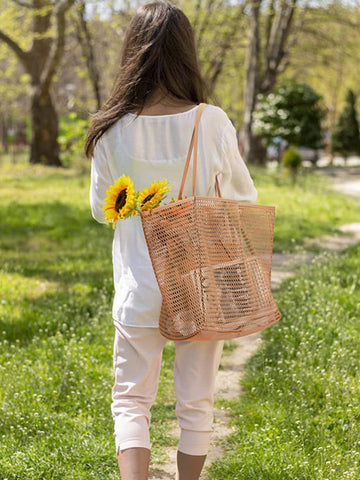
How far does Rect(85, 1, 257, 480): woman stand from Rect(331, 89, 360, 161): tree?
3079cm

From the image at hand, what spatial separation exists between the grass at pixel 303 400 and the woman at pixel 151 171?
844mm

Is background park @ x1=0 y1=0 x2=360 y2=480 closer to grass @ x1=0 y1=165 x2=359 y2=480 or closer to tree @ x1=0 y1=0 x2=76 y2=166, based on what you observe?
grass @ x1=0 y1=165 x2=359 y2=480

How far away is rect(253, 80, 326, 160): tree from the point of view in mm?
21688

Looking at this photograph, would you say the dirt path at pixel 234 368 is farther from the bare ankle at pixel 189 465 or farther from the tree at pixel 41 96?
the tree at pixel 41 96

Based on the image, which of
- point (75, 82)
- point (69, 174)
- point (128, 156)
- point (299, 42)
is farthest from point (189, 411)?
point (75, 82)

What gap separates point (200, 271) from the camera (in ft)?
7.64

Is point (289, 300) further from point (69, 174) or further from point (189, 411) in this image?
point (69, 174)

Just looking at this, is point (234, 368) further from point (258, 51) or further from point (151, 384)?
point (258, 51)

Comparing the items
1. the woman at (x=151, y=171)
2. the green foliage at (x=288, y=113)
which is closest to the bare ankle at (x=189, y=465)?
the woman at (x=151, y=171)

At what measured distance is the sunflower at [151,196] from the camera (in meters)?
2.34

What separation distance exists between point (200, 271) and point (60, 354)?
2.57 metres

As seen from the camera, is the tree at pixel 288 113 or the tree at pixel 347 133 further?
the tree at pixel 347 133

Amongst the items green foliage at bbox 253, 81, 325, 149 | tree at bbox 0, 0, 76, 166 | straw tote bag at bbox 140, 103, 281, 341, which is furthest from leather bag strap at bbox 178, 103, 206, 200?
green foliage at bbox 253, 81, 325, 149

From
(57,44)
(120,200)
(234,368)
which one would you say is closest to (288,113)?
(57,44)
